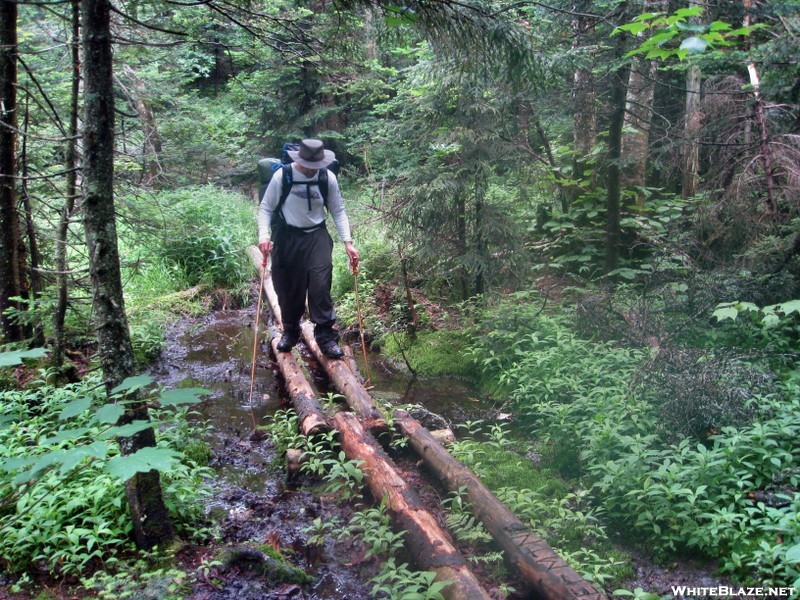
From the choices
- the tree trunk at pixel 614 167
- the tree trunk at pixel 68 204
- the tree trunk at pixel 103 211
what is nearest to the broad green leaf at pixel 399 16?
the tree trunk at pixel 103 211

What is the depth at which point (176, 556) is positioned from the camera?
343 cm

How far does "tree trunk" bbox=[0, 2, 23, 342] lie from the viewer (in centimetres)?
529

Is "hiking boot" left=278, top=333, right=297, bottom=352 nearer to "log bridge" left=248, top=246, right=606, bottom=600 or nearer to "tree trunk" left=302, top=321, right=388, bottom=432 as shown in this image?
"tree trunk" left=302, top=321, right=388, bottom=432

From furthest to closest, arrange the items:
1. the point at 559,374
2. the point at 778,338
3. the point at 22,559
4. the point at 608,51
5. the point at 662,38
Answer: the point at 608,51 < the point at 559,374 < the point at 778,338 < the point at 22,559 < the point at 662,38

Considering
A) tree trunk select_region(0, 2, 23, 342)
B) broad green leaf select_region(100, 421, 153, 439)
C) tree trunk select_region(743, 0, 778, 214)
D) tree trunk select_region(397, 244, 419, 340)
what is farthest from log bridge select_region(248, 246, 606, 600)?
tree trunk select_region(743, 0, 778, 214)

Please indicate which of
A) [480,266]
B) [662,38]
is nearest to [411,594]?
[662,38]

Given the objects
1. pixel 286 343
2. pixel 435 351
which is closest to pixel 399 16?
pixel 286 343

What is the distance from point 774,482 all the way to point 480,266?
15.3 ft

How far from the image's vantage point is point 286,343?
700cm

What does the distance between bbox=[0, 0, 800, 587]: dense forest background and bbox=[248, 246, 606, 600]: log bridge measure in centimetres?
33

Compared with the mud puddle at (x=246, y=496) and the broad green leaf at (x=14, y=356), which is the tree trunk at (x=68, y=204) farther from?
the broad green leaf at (x=14, y=356)

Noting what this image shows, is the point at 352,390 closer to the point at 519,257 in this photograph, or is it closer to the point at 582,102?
the point at 519,257

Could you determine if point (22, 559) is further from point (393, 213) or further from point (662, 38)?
point (393, 213)

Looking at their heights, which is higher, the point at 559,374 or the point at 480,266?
the point at 480,266
